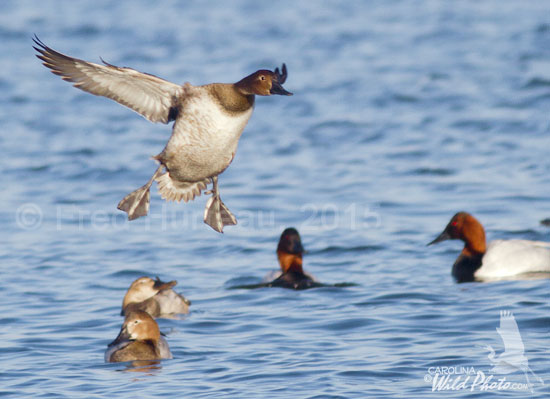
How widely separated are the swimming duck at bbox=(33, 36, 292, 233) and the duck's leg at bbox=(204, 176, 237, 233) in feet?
0.09

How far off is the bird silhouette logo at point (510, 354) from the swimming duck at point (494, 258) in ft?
7.90

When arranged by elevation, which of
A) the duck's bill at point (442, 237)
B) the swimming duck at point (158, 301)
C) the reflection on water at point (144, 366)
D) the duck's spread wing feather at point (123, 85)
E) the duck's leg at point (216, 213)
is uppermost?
the duck's spread wing feather at point (123, 85)

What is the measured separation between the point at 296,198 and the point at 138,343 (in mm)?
7707

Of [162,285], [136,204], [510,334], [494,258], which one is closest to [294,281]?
[162,285]

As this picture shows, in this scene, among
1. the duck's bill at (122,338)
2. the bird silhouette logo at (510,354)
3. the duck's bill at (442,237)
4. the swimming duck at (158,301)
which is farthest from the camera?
the duck's bill at (442,237)

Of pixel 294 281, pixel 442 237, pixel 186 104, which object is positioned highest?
pixel 186 104

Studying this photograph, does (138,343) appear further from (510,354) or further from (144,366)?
(510,354)

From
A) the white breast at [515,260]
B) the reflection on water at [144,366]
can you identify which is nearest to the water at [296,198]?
the reflection on water at [144,366]

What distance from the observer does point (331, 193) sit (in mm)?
16766

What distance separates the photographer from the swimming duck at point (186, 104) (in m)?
6.71

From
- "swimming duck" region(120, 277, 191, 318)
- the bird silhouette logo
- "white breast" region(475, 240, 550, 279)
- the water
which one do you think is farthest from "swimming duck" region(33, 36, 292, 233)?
"white breast" region(475, 240, 550, 279)

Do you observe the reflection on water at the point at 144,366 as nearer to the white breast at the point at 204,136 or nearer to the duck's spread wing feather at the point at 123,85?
the white breast at the point at 204,136

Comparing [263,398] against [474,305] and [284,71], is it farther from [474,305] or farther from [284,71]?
[474,305]

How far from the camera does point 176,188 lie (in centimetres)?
769
